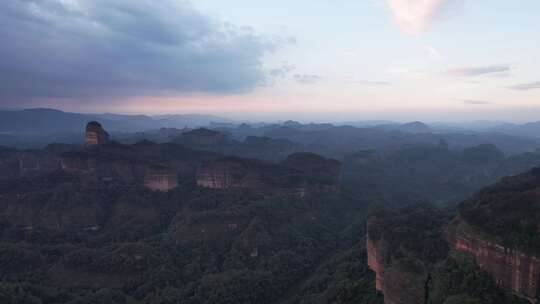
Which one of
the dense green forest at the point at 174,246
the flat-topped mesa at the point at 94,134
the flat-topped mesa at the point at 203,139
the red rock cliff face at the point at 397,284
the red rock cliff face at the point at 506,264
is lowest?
the dense green forest at the point at 174,246

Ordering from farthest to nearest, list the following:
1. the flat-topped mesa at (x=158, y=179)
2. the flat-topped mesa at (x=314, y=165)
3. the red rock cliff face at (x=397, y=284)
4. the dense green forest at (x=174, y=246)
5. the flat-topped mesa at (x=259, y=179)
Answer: the flat-topped mesa at (x=314, y=165)
the flat-topped mesa at (x=158, y=179)
the flat-topped mesa at (x=259, y=179)
the dense green forest at (x=174, y=246)
the red rock cliff face at (x=397, y=284)

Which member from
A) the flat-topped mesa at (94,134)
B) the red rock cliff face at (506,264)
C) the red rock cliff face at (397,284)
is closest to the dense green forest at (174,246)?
the red rock cliff face at (397,284)

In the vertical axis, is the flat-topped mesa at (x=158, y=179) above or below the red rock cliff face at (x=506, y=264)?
below

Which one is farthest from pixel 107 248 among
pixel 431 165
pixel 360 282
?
pixel 431 165

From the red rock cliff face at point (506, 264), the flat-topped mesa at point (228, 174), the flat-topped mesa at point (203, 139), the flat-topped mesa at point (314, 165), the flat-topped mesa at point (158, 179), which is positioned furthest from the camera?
the flat-topped mesa at point (203, 139)

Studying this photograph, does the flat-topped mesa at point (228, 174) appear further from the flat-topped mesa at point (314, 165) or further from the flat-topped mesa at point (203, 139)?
the flat-topped mesa at point (203, 139)

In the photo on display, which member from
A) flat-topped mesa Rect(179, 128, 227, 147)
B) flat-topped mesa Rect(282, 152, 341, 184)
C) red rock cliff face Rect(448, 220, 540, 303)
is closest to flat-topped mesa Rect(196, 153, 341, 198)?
flat-topped mesa Rect(282, 152, 341, 184)

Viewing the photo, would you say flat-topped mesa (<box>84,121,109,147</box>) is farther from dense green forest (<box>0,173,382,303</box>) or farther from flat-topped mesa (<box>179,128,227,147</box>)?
flat-topped mesa (<box>179,128,227,147</box>)

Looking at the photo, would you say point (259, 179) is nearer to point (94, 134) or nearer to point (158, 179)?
point (158, 179)
